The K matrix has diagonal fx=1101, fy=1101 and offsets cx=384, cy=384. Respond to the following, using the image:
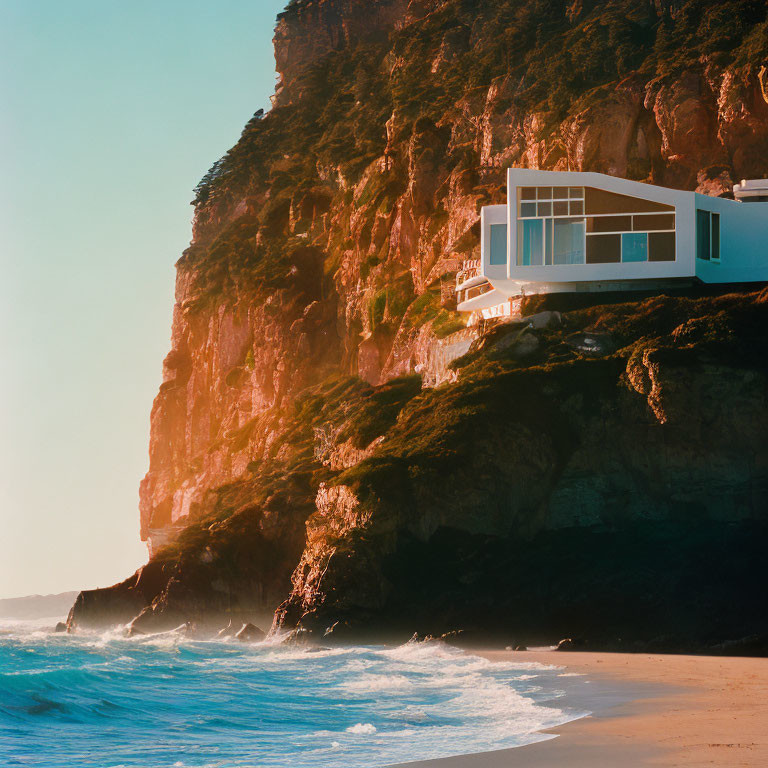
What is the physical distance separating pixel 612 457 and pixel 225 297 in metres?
57.1

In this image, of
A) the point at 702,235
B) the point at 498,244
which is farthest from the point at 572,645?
the point at 702,235

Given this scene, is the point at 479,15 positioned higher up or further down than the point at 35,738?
higher up

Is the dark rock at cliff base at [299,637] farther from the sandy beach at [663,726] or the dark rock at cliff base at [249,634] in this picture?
the sandy beach at [663,726]

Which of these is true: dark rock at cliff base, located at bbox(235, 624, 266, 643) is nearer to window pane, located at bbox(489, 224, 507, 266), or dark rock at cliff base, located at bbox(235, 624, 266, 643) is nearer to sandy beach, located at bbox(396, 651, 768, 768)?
window pane, located at bbox(489, 224, 507, 266)

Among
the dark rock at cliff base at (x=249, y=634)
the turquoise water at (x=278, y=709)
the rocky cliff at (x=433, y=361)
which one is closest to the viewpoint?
the turquoise water at (x=278, y=709)

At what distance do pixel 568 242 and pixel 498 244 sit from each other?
12.1ft

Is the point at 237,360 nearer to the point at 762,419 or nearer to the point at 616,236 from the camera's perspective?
the point at 616,236

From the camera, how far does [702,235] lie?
51625 mm

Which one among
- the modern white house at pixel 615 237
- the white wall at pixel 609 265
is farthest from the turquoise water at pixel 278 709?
the modern white house at pixel 615 237

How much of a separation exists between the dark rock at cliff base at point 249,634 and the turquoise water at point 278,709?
20.6 ft

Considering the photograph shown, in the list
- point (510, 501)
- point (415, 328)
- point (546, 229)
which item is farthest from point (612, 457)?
point (415, 328)

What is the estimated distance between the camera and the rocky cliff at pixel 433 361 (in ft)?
132

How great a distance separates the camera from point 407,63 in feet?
297

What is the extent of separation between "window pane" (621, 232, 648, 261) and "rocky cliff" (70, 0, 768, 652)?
160 inches
